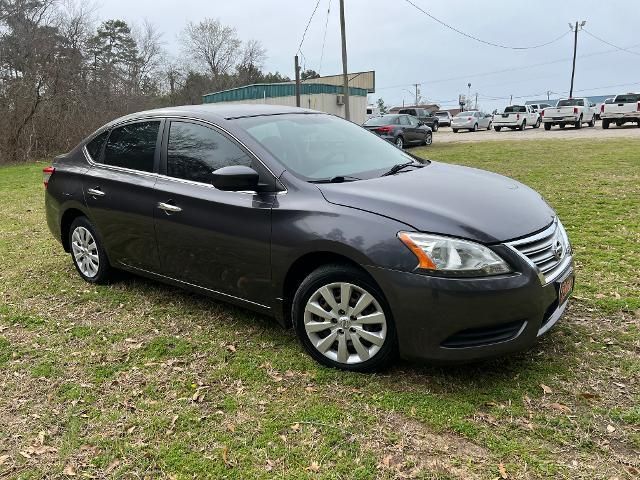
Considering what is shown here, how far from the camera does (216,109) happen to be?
14.0 ft

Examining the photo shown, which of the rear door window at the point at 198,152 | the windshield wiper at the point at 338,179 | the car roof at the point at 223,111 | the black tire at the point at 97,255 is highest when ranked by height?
the car roof at the point at 223,111

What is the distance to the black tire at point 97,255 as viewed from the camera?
4945 mm

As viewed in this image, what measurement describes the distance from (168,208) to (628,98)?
29.7m

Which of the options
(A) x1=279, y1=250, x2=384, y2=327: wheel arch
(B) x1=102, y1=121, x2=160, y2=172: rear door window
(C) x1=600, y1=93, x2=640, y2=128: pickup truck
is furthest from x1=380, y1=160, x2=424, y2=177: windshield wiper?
(C) x1=600, y1=93, x2=640, y2=128: pickup truck

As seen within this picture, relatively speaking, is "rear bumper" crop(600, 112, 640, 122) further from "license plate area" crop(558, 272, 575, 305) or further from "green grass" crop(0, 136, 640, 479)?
"license plate area" crop(558, 272, 575, 305)

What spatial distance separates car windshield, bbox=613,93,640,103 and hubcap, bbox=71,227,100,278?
29243mm

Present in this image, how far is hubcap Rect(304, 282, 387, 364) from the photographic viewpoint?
3.15 metres

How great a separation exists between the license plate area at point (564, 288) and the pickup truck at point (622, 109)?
28.2 m

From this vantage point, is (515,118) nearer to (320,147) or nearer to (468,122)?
(468,122)

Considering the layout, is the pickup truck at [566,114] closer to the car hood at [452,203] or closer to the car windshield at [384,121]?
the car windshield at [384,121]

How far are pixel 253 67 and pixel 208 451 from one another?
60.9m

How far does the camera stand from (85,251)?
5133 mm

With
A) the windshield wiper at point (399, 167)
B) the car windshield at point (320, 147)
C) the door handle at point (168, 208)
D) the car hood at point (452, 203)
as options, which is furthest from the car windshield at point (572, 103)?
the door handle at point (168, 208)

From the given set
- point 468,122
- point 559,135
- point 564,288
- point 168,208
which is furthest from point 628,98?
point 168,208
